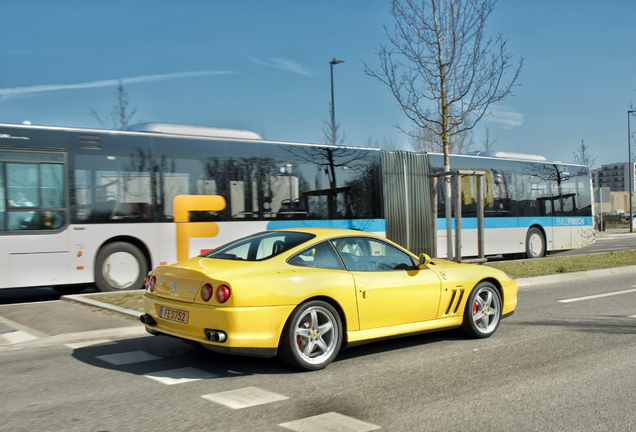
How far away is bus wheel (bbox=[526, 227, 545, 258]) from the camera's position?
1885 centimetres

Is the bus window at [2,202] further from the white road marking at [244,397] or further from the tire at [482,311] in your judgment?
the tire at [482,311]

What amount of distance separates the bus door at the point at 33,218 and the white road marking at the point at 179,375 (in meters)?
5.84

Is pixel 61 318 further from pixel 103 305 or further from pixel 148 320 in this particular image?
pixel 148 320

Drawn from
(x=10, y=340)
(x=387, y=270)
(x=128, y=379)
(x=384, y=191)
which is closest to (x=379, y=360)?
(x=387, y=270)

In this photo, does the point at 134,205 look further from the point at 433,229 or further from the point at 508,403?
the point at 508,403

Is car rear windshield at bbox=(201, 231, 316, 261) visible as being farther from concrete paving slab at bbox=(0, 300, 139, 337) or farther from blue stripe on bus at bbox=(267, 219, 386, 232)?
blue stripe on bus at bbox=(267, 219, 386, 232)

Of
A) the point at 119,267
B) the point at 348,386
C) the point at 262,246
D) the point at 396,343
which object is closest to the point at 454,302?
the point at 396,343

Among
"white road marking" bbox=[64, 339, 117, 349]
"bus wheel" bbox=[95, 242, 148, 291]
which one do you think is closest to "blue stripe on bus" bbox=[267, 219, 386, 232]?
"bus wheel" bbox=[95, 242, 148, 291]

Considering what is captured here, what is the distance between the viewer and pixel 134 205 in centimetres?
1136

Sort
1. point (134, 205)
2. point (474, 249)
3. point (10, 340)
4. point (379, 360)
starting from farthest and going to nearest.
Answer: point (474, 249) < point (134, 205) < point (10, 340) < point (379, 360)

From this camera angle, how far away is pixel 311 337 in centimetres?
544

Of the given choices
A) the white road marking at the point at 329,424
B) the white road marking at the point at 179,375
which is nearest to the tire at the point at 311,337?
the white road marking at the point at 179,375

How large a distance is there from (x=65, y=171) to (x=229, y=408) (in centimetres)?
786

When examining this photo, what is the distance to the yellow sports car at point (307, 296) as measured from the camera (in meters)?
5.05
